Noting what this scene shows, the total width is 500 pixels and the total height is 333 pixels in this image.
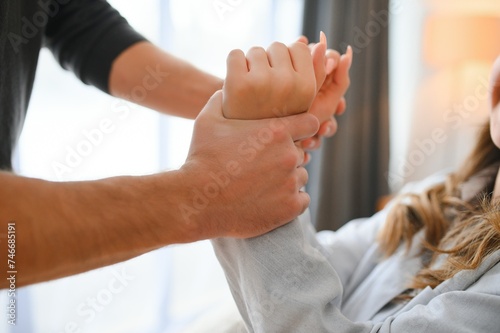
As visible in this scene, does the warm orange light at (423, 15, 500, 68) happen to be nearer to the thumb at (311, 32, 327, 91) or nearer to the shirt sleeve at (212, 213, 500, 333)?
the thumb at (311, 32, 327, 91)

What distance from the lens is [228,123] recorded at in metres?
0.75

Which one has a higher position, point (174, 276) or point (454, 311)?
point (454, 311)

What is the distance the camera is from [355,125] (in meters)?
2.46

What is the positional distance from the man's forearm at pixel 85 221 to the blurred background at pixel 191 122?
18.0 inches

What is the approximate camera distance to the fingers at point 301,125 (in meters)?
0.78

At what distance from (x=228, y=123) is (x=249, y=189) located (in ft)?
0.36

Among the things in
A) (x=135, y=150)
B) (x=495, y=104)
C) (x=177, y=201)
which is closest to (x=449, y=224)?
(x=495, y=104)

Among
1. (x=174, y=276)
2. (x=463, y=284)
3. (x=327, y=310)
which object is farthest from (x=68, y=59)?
(x=174, y=276)

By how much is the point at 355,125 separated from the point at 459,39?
2.37 ft

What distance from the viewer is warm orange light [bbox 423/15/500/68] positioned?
231cm

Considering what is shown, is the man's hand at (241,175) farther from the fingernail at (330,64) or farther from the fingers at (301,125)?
the fingernail at (330,64)

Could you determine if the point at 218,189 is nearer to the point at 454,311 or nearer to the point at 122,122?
the point at 454,311

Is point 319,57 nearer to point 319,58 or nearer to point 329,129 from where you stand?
point 319,58

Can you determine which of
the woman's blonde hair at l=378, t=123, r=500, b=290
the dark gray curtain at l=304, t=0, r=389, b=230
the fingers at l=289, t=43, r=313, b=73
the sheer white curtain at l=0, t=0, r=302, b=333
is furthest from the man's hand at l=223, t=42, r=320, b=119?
the dark gray curtain at l=304, t=0, r=389, b=230
